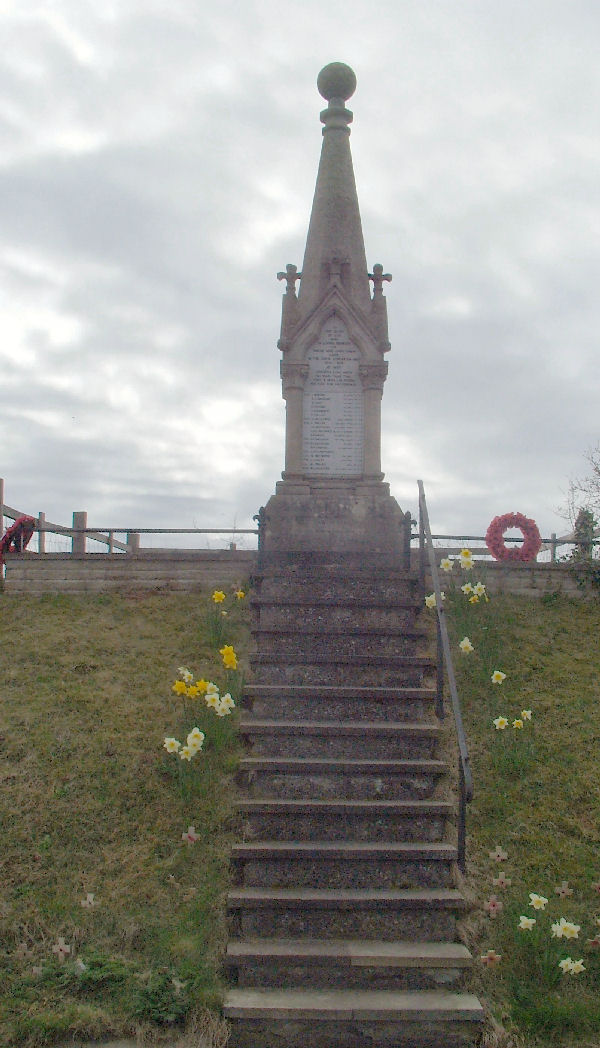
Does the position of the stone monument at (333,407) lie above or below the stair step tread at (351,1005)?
above

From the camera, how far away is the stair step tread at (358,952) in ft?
16.3

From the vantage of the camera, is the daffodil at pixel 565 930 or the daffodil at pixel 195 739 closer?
the daffodil at pixel 565 930

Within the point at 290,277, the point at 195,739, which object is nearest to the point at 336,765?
the point at 195,739

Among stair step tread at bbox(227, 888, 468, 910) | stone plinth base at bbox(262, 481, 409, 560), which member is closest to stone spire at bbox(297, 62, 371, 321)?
stone plinth base at bbox(262, 481, 409, 560)

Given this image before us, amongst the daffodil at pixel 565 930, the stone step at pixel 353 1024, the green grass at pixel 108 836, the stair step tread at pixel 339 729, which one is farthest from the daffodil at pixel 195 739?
the daffodil at pixel 565 930

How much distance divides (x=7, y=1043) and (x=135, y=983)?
0.68 meters

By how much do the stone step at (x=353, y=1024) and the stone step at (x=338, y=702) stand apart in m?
2.34

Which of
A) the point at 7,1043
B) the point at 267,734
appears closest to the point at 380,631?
the point at 267,734

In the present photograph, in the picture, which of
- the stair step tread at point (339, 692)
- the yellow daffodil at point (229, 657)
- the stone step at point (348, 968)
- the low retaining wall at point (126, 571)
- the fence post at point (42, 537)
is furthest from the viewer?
the fence post at point (42, 537)

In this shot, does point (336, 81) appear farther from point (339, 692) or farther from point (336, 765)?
point (336, 765)

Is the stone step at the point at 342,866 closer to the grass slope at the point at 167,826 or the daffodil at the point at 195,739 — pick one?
the grass slope at the point at 167,826

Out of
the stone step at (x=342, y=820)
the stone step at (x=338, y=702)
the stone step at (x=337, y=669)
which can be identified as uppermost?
the stone step at (x=337, y=669)

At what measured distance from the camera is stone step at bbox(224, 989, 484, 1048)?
463 centimetres

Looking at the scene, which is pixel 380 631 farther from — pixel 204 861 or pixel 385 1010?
pixel 385 1010
